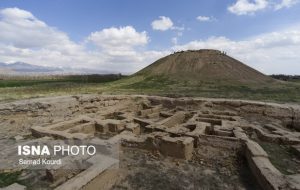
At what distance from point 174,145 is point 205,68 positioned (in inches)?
914

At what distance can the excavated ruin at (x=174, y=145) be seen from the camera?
5195mm

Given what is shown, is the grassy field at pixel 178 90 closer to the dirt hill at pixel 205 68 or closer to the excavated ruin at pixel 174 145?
the dirt hill at pixel 205 68

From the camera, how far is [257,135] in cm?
824

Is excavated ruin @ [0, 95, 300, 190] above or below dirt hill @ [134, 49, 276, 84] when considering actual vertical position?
below

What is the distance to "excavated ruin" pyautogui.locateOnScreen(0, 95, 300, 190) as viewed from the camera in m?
5.20

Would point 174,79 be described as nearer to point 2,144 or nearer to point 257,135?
point 257,135

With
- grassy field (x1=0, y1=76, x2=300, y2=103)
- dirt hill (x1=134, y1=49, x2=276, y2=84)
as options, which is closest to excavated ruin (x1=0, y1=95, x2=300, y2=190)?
grassy field (x1=0, y1=76, x2=300, y2=103)

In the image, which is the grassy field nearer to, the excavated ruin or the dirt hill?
the dirt hill

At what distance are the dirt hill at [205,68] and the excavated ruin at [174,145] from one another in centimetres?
1515

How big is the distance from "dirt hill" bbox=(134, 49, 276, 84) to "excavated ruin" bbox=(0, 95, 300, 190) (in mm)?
15149

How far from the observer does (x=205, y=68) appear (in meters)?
28.9

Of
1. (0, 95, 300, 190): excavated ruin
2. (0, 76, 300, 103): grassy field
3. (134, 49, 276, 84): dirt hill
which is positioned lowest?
(0, 95, 300, 190): excavated ruin

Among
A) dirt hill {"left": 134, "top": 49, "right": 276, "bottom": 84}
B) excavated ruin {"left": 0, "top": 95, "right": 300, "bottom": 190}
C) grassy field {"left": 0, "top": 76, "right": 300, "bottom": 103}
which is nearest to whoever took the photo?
excavated ruin {"left": 0, "top": 95, "right": 300, "bottom": 190}

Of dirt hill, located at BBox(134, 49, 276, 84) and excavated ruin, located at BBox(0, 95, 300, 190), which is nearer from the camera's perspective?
excavated ruin, located at BBox(0, 95, 300, 190)
